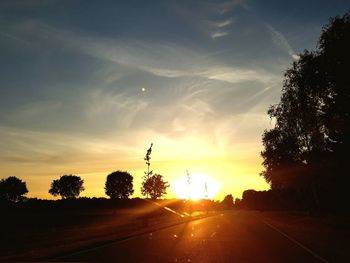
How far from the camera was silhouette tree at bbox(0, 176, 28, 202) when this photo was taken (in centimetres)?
16638

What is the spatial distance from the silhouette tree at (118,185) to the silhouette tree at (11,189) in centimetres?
3224

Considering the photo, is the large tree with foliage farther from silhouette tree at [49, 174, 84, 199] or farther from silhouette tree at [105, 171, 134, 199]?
silhouette tree at [49, 174, 84, 199]

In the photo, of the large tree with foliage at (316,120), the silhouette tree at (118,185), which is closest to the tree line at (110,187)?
the silhouette tree at (118,185)

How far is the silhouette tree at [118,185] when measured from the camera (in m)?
170

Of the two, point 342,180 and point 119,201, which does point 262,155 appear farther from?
point 119,201

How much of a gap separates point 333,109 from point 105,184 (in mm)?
142732

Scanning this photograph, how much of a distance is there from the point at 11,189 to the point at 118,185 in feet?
130

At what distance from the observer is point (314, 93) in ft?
127

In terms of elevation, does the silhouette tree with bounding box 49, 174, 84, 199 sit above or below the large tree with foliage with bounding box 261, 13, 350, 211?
above

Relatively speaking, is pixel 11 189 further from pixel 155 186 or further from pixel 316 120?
pixel 316 120

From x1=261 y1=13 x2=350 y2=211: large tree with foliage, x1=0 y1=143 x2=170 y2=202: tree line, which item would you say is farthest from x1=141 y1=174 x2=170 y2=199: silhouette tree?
x1=261 y1=13 x2=350 y2=211: large tree with foliage

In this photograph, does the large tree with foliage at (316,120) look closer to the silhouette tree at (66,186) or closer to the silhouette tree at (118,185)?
the silhouette tree at (118,185)

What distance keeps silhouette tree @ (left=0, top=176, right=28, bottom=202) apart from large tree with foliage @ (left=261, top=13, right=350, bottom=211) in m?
129

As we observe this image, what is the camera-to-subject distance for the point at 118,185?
559ft
